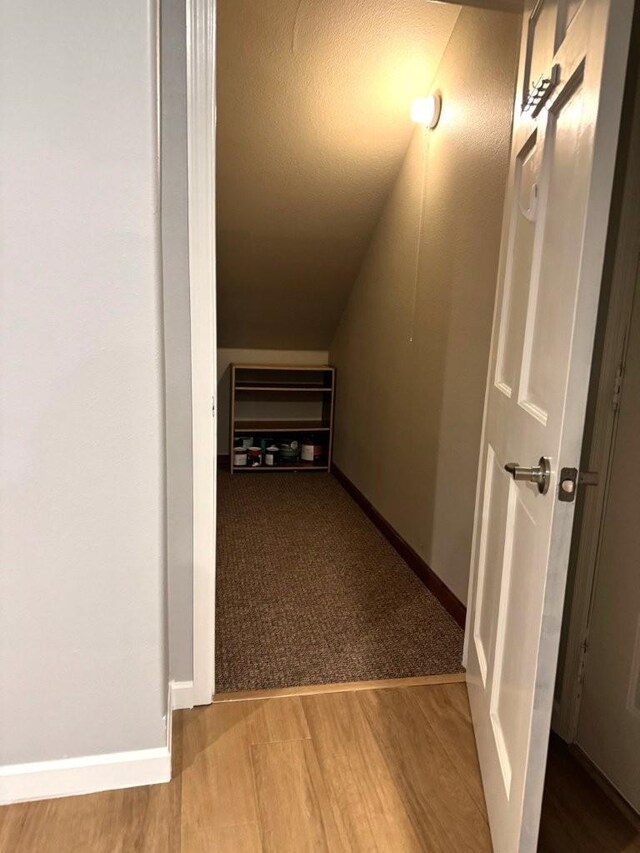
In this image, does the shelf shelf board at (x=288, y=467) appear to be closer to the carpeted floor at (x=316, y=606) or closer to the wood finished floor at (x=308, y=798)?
the carpeted floor at (x=316, y=606)

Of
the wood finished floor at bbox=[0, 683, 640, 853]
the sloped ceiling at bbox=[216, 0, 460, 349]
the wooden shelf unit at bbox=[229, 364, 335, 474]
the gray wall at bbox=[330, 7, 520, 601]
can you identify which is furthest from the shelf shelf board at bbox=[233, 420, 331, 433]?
the wood finished floor at bbox=[0, 683, 640, 853]

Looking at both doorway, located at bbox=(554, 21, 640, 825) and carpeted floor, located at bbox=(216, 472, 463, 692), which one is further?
Answer: carpeted floor, located at bbox=(216, 472, 463, 692)

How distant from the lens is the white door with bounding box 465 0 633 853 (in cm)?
96

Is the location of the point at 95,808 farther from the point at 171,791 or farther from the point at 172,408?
the point at 172,408

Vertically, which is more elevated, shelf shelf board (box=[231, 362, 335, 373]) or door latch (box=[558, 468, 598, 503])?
door latch (box=[558, 468, 598, 503])

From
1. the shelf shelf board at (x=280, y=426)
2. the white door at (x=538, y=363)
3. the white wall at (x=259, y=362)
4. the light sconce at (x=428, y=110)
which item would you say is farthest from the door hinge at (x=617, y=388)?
the white wall at (x=259, y=362)

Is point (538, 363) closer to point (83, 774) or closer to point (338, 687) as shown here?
point (338, 687)

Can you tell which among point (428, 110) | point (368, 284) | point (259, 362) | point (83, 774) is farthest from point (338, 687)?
point (259, 362)

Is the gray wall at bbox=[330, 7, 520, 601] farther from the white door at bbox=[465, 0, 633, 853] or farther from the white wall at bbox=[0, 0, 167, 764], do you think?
the white wall at bbox=[0, 0, 167, 764]

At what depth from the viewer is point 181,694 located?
5.67 feet

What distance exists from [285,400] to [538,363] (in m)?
3.35

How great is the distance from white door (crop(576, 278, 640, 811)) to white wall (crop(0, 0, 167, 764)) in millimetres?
1065

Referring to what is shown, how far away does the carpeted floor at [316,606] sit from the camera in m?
1.97

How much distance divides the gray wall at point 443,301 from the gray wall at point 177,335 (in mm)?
1007
